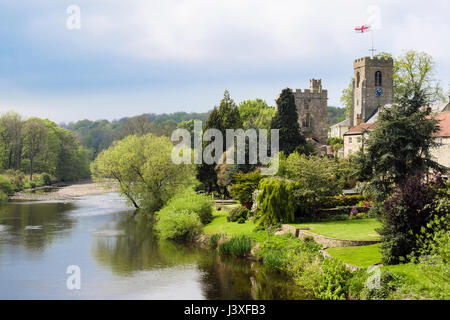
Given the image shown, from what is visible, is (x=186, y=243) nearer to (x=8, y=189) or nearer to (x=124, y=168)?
(x=124, y=168)

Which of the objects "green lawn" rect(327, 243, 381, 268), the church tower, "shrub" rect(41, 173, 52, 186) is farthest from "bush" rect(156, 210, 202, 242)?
"shrub" rect(41, 173, 52, 186)

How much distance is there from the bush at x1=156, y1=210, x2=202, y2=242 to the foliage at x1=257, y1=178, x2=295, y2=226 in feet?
17.6

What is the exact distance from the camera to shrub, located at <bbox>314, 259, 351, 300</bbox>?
2119cm

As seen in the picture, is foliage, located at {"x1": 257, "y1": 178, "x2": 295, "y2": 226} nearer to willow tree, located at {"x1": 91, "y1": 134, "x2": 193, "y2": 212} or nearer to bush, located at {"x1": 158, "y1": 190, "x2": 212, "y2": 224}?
bush, located at {"x1": 158, "y1": 190, "x2": 212, "y2": 224}

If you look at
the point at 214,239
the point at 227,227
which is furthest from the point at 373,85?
the point at 214,239

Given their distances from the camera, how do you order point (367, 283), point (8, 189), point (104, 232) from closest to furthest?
point (367, 283) → point (104, 232) → point (8, 189)

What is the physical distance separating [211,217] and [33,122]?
185 ft

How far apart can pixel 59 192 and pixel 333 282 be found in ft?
191

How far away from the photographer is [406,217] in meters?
22.7

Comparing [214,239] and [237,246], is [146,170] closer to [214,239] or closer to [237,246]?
[214,239]

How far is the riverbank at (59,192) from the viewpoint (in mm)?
63875
